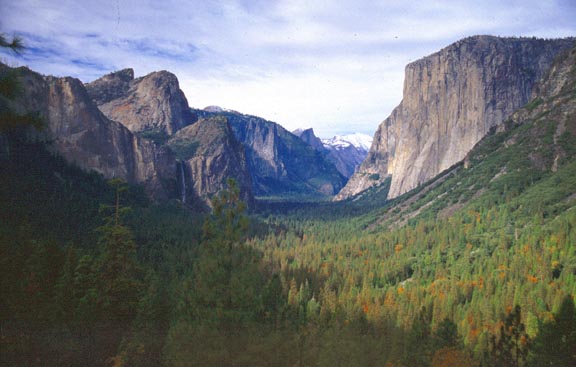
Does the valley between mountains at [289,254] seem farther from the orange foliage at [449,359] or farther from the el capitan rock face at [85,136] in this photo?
the el capitan rock face at [85,136]

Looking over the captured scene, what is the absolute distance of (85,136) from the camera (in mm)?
137875

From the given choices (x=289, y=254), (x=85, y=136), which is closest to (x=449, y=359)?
(x=289, y=254)

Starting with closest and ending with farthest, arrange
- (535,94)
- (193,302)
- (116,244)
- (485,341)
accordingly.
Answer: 1. (193,302)
2. (116,244)
3. (485,341)
4. (535,94)

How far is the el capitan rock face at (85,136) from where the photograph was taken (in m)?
130

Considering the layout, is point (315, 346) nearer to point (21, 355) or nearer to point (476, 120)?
point (21, 355)

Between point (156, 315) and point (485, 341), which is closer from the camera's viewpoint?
point (156, 315)

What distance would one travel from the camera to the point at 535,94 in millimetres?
163125

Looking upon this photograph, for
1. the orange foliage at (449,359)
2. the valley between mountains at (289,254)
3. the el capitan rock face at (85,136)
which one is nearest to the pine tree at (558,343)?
the valley between mountains at (289,254)

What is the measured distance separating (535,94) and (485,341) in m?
142

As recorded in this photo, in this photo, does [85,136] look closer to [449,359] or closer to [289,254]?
[289,254]

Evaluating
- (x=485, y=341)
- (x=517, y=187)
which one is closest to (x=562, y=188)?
(x=517, y=187)

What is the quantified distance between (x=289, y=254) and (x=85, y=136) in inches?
3039

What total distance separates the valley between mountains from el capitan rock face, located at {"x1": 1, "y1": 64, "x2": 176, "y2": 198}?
54 centimetres

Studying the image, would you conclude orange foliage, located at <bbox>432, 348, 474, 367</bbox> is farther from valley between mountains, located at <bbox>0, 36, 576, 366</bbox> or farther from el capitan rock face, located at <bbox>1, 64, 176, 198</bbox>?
el capitan rock face, located at <bbox>1, 64, 176, 198</bbox>
